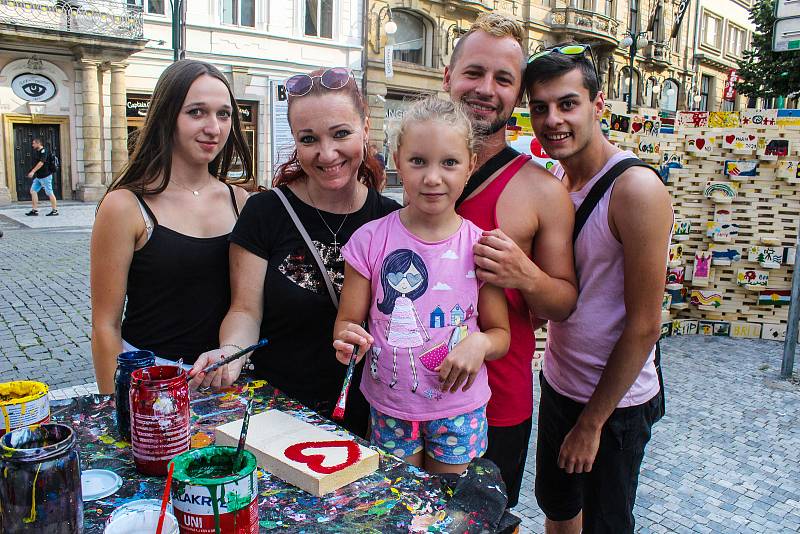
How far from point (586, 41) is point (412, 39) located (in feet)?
26.3

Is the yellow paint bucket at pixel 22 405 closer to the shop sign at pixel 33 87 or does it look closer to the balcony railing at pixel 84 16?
Result: the balcony railing at pixel 84 16

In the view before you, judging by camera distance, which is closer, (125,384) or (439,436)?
(125,384)

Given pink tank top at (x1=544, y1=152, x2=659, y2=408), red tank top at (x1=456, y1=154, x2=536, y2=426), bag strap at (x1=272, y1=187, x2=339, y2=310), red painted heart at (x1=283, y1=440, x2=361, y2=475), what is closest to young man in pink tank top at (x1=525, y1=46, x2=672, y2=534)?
pink tank top at (x1=544, y1=152, x2=659, y2=408)

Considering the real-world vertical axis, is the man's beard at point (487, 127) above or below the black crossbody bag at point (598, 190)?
above

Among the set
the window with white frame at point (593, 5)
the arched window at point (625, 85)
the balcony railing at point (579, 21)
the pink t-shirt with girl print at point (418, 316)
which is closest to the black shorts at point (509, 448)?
the pink t-shirt with girl print at point (418, 316)

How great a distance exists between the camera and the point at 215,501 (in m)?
1.04

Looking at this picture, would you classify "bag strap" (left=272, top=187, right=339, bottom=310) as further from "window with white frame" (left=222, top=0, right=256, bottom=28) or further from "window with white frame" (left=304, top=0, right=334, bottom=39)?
"window with white frame" (left=304, top=0, right=334, bottom=39)

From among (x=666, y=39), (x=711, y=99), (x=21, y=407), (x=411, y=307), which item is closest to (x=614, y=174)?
(x=411, y=307)

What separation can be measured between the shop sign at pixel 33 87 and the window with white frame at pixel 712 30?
3196cm

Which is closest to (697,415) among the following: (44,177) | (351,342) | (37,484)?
(351,342)

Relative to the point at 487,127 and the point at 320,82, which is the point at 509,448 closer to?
the point at 487,127

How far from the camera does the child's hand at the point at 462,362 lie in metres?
1.66

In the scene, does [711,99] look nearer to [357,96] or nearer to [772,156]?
[772,156]

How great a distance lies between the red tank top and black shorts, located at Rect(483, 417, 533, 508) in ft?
0.11
